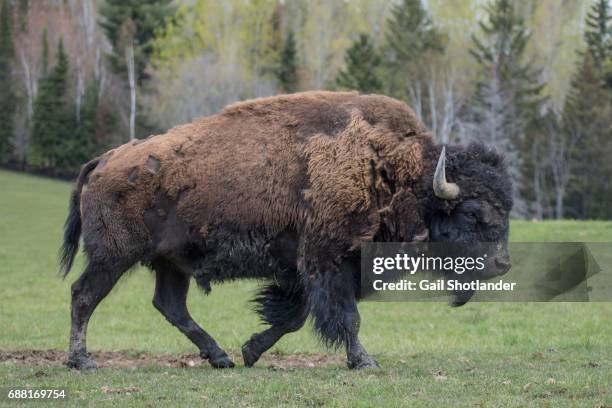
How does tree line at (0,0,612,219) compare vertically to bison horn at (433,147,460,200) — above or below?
above

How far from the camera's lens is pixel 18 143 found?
235 feet

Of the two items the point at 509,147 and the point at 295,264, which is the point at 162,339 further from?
the point at 509,147

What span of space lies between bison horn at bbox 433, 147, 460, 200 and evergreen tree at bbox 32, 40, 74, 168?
6029cm

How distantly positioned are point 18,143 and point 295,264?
6601 centimetres

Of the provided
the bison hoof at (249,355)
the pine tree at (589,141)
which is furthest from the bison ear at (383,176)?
the pine tree at (589,141)

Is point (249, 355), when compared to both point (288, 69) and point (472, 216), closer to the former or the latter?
point (472, 216)

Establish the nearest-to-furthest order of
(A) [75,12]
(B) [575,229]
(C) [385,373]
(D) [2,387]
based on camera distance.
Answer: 1. (D) [2,387]
2. (C) [385,373]
3. (B) [575,229]
4. (A) [75,12]

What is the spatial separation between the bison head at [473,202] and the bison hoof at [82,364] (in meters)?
3.50

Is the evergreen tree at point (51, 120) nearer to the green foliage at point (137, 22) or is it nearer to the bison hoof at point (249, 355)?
the green foliage at point (137, 22)

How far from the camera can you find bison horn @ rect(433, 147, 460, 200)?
8.75 metres

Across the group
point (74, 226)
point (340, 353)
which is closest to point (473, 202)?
point (340, 353)

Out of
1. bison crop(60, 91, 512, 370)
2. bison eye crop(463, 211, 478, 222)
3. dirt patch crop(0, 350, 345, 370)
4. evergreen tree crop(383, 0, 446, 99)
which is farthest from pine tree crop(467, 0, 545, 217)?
bison eye crop(463, 211, 478, 222)

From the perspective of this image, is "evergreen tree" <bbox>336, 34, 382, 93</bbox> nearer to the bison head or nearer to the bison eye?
the bison head

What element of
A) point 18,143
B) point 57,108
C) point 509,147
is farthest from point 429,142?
point 18,143
